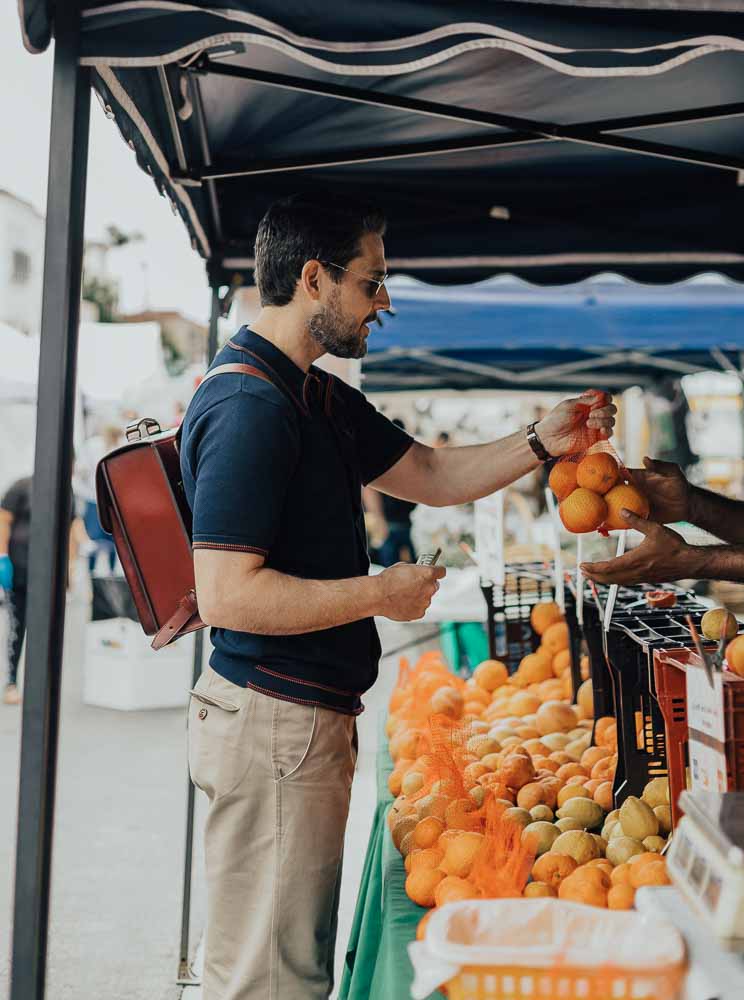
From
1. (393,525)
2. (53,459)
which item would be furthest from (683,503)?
(393,525)

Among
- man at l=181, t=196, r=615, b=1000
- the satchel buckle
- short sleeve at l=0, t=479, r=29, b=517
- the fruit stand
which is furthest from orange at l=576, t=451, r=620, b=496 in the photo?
short sleeve at l=0, t=479, r=29, b=517

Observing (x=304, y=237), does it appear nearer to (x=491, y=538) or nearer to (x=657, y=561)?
(x=657, y=561)

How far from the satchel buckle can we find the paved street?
222 cm

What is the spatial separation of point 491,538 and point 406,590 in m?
1.98

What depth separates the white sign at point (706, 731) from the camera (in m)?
1.54

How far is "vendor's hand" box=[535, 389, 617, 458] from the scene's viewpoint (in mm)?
2586

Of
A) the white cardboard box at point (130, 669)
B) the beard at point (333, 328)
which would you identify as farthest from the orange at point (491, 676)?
the white cardboard box at point (130, 669)

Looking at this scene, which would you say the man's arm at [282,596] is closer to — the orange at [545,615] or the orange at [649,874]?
the orange at [649,874]

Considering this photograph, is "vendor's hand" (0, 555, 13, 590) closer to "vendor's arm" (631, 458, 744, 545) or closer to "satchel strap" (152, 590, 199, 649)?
"satchel strap" (152, 590, 199, 649)

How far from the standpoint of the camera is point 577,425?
2615 millimetres

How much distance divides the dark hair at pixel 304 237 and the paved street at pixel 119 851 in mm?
2663

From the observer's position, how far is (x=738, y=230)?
4012 mm

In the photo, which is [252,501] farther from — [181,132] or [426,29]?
[181,132]

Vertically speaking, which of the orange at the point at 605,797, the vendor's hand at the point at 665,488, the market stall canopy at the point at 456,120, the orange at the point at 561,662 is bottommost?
the orange at the point at 605,797
